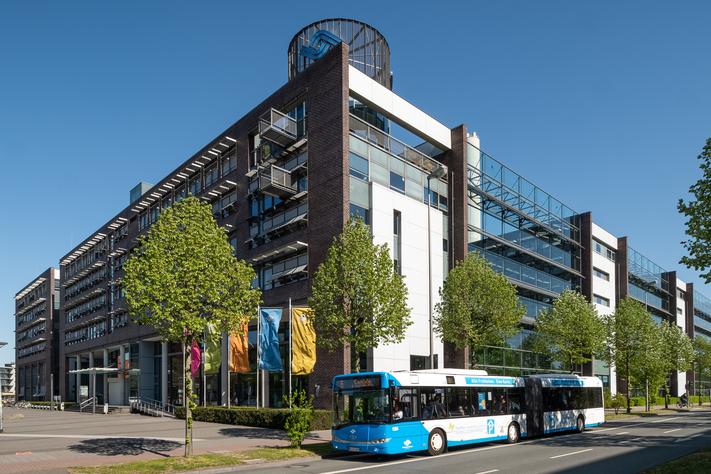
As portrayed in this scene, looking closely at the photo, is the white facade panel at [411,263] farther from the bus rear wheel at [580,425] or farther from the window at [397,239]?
the bus rear wheel at [580,425]

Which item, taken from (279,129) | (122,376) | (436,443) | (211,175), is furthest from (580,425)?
(122,376)

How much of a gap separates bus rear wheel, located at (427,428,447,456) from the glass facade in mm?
18562

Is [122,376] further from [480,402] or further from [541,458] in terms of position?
[541,458]

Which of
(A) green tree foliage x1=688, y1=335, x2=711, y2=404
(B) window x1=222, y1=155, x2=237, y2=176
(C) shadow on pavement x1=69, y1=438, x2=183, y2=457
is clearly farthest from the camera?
(A) green tree foliage x1=688, y1=335, x2=711, y2=404

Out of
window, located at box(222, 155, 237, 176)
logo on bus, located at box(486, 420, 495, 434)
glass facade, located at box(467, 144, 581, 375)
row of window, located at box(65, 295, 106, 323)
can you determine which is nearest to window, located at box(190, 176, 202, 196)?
window, located at box(222, 155, 237, 176)

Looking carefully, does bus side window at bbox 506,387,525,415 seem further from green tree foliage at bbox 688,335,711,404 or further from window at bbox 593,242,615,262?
green tree foliage at bbox 688,335,711,404

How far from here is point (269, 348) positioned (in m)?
27.5

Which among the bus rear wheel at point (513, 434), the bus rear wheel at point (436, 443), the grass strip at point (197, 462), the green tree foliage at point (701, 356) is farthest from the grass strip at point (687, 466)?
the green tree foliage at point (701, 356)

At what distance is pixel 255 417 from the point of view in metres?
30.8

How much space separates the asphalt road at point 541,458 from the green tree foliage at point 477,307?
6.74 m

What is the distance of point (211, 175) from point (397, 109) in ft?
58.0

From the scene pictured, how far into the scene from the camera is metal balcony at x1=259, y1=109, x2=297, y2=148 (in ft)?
121

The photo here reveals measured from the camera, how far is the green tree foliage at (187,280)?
18406mm

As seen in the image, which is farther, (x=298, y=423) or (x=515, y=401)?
(x=515, y=401)
